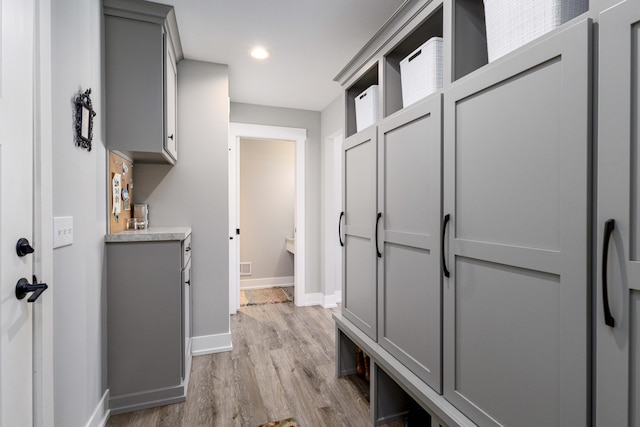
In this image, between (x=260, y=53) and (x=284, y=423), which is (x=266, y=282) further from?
(x=260, y=53)

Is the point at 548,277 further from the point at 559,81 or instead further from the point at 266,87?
the point at 266,87

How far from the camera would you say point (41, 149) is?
3.41ft

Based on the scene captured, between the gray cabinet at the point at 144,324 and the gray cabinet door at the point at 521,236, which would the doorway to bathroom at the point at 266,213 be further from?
the gray cabinet door at the point at 521,236

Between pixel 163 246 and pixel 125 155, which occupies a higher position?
pixel 125 155

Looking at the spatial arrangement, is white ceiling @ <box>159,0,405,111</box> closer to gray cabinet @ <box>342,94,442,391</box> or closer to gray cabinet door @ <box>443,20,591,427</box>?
gray cabinet @ <box>342,94,442,391</box>

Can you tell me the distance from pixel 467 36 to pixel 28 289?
177cm

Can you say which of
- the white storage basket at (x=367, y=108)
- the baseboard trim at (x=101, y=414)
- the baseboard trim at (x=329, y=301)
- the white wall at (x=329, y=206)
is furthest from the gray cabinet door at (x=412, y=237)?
the baseboard trim at (x=329, y=301)

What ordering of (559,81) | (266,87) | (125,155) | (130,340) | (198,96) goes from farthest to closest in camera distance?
(266,87)
(198,96)
(125,155)
(130,340)
(559,81)

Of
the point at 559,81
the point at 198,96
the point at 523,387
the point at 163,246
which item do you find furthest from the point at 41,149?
the point at 198,96

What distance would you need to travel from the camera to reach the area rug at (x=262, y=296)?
4359mm

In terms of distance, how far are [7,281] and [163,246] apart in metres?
1.16

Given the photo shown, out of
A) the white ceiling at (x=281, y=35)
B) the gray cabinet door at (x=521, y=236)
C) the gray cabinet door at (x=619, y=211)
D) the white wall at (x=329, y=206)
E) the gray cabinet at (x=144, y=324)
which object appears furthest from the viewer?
the white wall at (x=329, y=206)

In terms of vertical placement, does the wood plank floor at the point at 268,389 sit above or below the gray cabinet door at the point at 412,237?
below

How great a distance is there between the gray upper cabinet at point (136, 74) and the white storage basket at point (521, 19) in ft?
6.19
